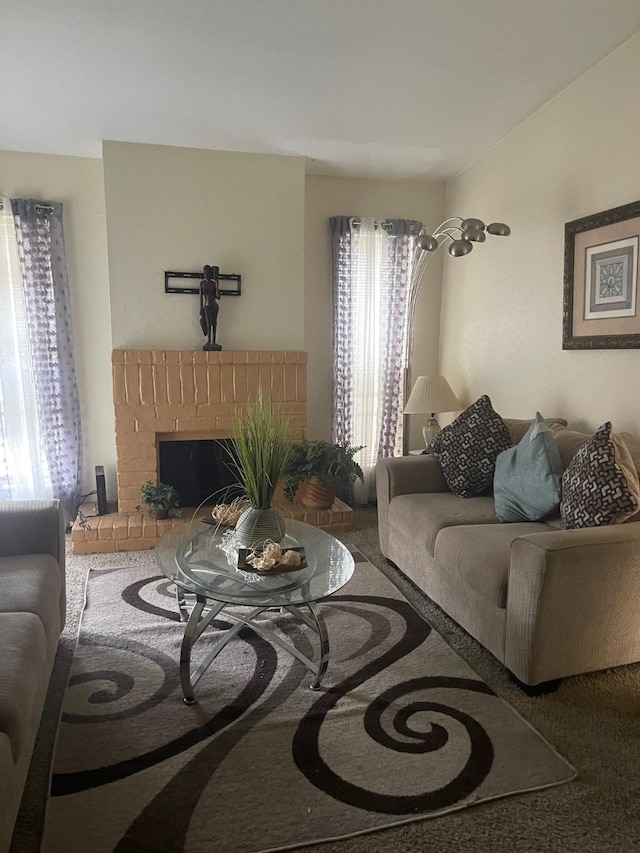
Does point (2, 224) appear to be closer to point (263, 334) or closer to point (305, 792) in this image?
point (263, 334)

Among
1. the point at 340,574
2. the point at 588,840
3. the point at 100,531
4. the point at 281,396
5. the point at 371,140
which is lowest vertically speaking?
the point at 588,840

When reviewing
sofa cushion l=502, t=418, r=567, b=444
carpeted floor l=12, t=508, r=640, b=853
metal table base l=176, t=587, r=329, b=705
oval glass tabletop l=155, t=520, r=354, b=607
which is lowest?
carpeted floor l=12, t=508, r=640, b=853

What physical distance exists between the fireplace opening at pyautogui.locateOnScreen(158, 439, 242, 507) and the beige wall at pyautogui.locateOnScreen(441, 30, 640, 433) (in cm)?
184

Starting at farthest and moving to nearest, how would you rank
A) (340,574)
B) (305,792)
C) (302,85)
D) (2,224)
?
(2,224) < (302,85) < (340,574) < (305,792)

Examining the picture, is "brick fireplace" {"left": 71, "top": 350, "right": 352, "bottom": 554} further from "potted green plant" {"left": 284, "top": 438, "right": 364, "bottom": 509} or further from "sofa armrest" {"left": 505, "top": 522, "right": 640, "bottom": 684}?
"sofa armrest" {"left": 505, "top": 522, "right": 640, "bottom": 684}

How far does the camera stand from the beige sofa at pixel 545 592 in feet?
6.27

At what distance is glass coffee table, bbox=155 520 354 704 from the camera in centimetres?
192

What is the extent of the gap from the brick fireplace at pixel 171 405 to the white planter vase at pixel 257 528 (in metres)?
1.55

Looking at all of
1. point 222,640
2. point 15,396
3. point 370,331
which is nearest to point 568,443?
point 222,640

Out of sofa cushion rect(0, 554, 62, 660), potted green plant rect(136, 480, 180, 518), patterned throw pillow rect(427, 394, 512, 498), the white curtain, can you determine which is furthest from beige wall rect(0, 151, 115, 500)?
patterned throw pillow rect(427, 394, 512, 498)

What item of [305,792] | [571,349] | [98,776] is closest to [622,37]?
[571,349]

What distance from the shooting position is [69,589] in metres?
2.96

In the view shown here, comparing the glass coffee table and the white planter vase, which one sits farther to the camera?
the white planter vase

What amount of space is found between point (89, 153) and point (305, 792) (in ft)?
12.8
